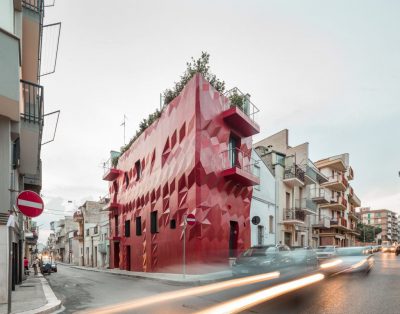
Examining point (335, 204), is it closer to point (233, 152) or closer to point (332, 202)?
point (332, 202)

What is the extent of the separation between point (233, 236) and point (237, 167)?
166 inches

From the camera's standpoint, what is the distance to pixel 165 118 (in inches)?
896

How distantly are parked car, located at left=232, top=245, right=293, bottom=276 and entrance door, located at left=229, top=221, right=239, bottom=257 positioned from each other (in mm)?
5625

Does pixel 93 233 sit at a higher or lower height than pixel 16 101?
lower

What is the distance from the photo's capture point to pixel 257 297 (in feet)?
27.6

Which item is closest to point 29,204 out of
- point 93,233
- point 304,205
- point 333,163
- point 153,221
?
point 153,221

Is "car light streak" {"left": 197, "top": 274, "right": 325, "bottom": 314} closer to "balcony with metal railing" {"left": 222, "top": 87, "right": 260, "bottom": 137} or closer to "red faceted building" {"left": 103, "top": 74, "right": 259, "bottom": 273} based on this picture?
"red faceted building" {"left": 103, "top": 74, "right": 259, "bottom": 273}

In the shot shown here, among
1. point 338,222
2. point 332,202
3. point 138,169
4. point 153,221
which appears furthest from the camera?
point 332,202

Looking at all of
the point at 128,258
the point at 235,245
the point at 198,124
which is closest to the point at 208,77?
the point at 198,124

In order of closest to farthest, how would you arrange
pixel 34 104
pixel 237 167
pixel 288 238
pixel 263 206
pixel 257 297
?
pixel 257 297, pixel 34 104, pixel 237 167, pixel 263 206, pixel 288 238

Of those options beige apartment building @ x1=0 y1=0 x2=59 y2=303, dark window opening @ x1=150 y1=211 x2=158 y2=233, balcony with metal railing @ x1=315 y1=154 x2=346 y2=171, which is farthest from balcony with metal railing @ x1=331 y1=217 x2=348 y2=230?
beige apartment building @ x1=0 y1=0 x2=59 y2=303

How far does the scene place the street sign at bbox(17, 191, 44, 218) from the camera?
730cm

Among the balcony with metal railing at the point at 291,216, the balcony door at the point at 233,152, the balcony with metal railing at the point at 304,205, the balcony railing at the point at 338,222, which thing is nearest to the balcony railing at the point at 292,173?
the balcony with metal railing at the point at 291,216

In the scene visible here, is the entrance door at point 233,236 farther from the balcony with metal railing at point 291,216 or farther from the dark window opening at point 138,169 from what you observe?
the dark window opening at point 138,169
